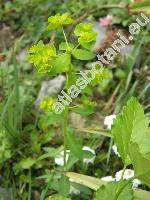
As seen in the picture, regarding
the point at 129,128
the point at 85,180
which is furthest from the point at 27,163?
the point at 129,128

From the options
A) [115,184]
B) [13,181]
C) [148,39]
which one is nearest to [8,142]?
[13,181]

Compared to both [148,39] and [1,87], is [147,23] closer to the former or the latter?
[148,39]

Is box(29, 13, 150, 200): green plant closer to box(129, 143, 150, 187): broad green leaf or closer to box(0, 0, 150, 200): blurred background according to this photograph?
box(129, 143, 150, 187): broad green leaf

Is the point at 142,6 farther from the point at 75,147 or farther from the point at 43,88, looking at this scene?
the point at 75,147

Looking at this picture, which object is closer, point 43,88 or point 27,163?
point 27,163

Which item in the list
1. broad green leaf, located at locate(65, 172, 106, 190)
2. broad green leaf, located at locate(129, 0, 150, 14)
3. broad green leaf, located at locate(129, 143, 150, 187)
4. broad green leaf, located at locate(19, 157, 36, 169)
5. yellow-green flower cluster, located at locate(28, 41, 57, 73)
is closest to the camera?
broad green leaf, located at locate(129, 143, 150, 187)

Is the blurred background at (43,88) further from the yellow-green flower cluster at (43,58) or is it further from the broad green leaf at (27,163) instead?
the yellow-green flower cluster at (43,58)

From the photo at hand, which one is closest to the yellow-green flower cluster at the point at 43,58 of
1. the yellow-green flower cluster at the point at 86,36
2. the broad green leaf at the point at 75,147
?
the yellow-green flower cluster at the point at 86,36

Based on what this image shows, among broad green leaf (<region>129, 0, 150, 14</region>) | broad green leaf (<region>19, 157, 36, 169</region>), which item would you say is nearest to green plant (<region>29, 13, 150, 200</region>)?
broad green leaf (<region>19, 157, 36, 169</region>)
